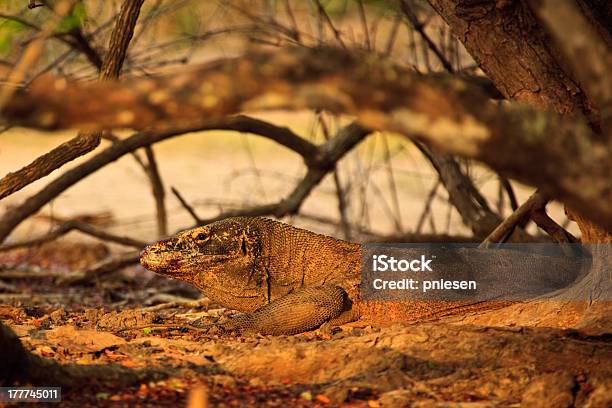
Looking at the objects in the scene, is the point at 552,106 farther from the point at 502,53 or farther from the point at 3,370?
the point at 3,370

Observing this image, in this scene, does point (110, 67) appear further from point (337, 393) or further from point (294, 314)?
point (337, 393)

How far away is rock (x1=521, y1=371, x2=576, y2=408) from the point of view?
4.03m

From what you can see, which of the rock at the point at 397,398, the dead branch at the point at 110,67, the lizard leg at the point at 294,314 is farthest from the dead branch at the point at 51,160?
the rock at the point at 397,398

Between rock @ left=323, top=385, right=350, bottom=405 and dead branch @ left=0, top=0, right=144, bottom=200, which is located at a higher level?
dead branch @ left=0, top=0, right=144, bottom=200

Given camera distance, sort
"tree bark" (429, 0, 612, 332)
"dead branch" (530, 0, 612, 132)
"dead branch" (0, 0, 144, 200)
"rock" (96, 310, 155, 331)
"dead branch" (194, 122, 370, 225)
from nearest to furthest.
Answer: "dead branch" (530, 0, 612, 132) < "tree bark" (429, 0, 612, 332) < "dead branch" (0, 0, 144, 200) < "rock" (96, 310, 155, 331) < "dead branch" (194, 122, 370, 225)

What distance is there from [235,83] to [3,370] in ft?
5.95

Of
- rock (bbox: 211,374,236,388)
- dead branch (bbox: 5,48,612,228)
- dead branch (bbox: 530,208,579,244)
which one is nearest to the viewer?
dead branch (bbox: 5,48,612,228)

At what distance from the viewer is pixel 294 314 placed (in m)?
5.42

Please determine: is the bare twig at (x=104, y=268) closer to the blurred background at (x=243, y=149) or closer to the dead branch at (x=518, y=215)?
the blurred background at (x=243, y=149)

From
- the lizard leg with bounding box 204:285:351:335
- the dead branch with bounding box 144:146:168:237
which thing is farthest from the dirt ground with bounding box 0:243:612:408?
the dead branch with bounding box 144:146:168:237

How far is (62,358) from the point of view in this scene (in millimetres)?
4613

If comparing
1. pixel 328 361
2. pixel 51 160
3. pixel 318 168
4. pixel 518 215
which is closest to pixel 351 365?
pixel 328 361

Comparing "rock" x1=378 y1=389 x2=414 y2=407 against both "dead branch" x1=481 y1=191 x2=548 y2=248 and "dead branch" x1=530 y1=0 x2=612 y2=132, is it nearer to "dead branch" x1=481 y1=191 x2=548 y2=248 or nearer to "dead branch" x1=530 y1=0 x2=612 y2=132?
"dead branch" x1=530 y1=0 x2=612 y2=132

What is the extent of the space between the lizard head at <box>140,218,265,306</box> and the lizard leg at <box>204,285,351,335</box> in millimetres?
209
